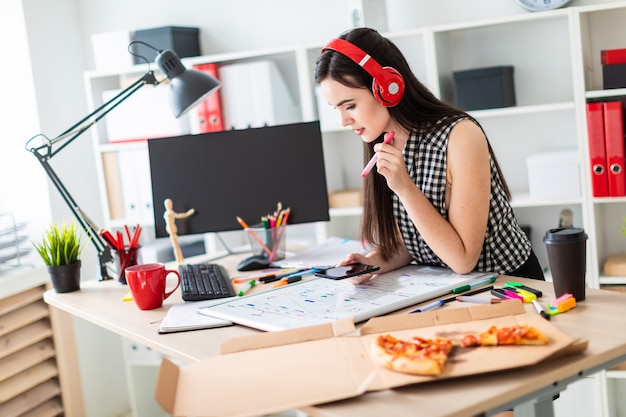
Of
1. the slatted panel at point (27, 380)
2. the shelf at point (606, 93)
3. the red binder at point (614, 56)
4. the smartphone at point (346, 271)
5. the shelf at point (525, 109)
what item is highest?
the red binder at point (614, 56)

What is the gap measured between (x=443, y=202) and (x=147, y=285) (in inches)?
29.0

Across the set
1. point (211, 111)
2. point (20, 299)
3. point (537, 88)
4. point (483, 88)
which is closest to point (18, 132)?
point (20, 299)

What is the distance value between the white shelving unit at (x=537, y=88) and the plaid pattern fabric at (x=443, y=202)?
0.95 meters

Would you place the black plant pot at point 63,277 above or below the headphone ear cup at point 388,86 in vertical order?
below

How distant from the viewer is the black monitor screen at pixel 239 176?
2264 millimetres

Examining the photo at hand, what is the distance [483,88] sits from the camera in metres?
2.80

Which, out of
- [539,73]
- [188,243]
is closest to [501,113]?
[539,73]

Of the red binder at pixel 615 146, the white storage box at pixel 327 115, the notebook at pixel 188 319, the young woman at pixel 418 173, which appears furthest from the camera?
the white storage box at pixel 327 115

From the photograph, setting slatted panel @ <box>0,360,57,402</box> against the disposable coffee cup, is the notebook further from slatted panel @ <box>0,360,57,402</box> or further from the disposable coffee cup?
slatted panel @ <box>0,360,57,402</box>

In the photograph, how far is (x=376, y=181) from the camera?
1.96m

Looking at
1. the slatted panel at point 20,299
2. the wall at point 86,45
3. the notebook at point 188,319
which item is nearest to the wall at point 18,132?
the wall at point 86,45

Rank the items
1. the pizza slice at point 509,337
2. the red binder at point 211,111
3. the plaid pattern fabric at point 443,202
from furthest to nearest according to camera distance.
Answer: the red binder at point 211,111
the plaid pattern fabric at point 443,202
the pizza slice at point 509,337

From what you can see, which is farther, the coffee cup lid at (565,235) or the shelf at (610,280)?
the shelf at (610,280)

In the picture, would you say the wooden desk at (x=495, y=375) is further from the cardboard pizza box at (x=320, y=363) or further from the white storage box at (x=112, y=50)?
the white storage box at (x=112, y=50)
